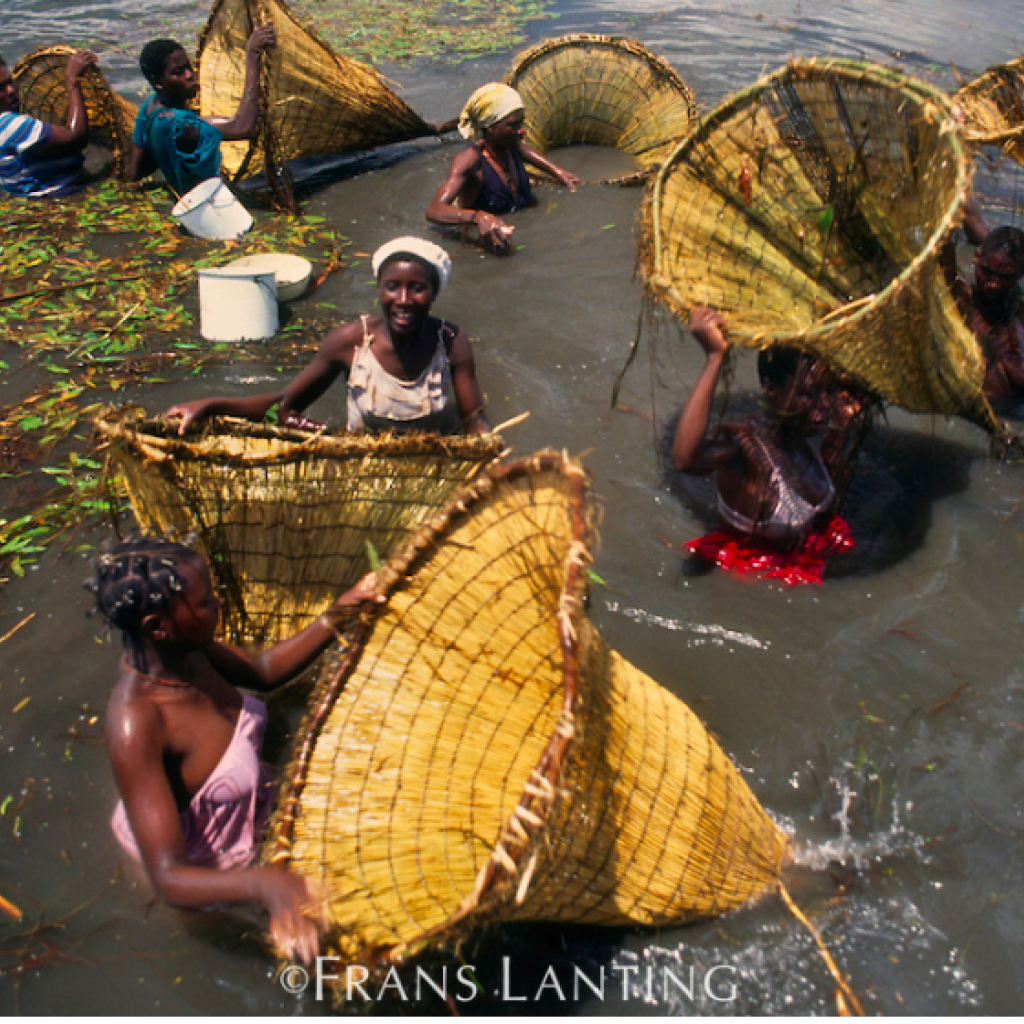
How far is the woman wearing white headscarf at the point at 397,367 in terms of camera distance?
361 cm

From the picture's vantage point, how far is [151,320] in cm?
529

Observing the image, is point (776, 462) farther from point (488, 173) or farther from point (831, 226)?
point (488, 173)

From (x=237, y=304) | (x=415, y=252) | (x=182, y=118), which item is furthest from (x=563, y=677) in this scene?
(x=182, y=118)

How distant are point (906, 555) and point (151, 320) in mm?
4362

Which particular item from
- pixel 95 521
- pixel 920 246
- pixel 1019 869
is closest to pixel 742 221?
pixel 920 246

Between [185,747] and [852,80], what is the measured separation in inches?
131

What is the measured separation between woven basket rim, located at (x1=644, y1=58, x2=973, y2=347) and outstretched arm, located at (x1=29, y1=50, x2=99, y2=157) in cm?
511

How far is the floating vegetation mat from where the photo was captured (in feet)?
13.1

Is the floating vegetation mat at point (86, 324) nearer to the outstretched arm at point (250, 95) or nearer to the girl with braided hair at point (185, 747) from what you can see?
the outstretched arm at point (250, 95)

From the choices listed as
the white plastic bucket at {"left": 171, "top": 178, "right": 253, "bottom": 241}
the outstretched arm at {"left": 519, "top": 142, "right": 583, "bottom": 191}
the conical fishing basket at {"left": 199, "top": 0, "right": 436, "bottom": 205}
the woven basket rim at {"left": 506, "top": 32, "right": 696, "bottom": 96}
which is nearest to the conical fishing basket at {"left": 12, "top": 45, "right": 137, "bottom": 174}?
the conical fishing basket at {"left": 199, "top": 0, "right": 436, "bottom": 205}

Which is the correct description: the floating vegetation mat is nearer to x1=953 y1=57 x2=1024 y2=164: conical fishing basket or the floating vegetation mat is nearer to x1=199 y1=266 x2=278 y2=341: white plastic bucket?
x1=199 y1=266 x2=278 y2=341: white plastic bucket

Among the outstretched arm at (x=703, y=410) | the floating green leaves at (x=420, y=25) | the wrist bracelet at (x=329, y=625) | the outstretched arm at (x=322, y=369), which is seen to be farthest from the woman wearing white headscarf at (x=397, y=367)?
the floating green leaves at (x=420, y=25)

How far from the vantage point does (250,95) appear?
629 centimetres

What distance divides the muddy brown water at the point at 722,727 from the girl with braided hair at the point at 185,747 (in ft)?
1.26
